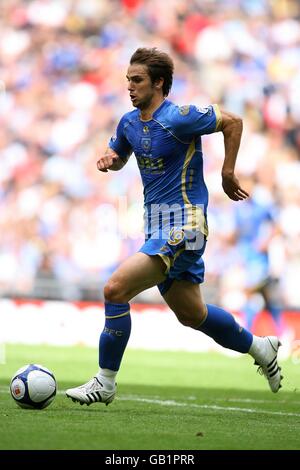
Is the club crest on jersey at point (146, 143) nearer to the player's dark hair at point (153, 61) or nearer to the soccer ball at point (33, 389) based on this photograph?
the player's dark hair at point (153, 61)

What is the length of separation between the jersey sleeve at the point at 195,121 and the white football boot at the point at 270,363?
5.30ft

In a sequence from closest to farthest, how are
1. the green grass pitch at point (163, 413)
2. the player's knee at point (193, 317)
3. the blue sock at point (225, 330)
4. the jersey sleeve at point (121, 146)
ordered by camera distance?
the green grass pitch at point (163, 413)
the player's knee at point (193, 317)
the blue sock at point (225, 330)
the jersey sleeve at point (121, 146)

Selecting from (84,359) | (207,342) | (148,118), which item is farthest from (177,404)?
(207,342)

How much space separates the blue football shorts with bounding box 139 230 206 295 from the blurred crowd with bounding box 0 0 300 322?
7.15 metres

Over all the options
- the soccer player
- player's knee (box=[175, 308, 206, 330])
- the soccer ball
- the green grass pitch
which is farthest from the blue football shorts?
the soccer ball

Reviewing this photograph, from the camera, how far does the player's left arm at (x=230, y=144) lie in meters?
6.07

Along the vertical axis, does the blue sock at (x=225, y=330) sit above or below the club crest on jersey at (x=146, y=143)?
below

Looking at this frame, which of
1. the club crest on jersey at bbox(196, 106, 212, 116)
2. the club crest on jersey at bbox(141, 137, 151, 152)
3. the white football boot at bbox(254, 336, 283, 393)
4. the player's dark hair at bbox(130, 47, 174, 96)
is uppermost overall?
the player's dark hair at bbox(130, 47, 174, 96)

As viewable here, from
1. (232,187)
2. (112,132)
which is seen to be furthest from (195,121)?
(112,132)

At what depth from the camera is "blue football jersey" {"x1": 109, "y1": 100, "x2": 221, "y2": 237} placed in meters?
6.05

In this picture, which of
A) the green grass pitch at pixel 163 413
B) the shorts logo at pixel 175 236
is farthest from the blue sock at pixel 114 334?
the shorts logo at pixel 175 236

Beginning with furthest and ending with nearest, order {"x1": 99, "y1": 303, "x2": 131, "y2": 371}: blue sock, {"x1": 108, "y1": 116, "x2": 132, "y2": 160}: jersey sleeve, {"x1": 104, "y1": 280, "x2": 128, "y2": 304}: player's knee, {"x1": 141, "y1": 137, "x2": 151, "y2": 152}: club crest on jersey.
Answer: {"x1": 108, "y1": 116, "x2": 132, "y2": 160}: jersey sleeve, {"x1": 141, "y1": 137, "x2": 151, "y2": 152}: club crest on jersey, {"x1": 99, "y1": 303, "x2": 131, "y2": 371}: blue sock, {"x1": 104, "y1": 280, "x2": 128, "y2": 304}: player's knee

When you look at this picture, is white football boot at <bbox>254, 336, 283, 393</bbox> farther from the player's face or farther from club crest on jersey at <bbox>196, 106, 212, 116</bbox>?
the player's face

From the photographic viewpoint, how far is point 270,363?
6.63 meters
